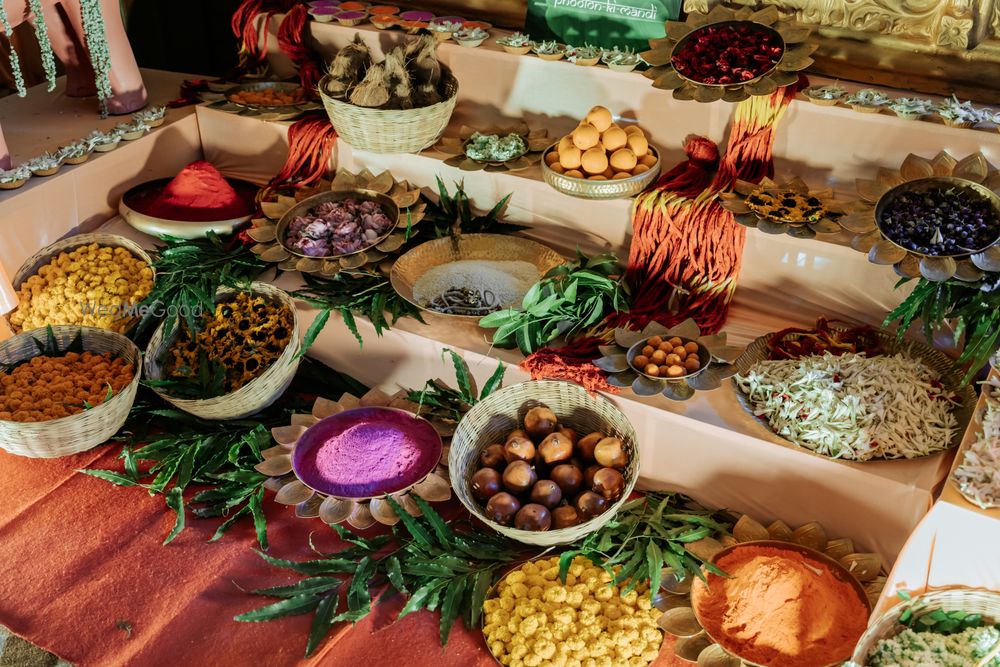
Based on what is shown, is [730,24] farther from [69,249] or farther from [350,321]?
[69,249]

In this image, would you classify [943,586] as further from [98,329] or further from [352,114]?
[98,329]

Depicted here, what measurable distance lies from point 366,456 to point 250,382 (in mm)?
483

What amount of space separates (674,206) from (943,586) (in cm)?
128

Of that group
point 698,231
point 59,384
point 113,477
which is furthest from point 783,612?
point 59,384

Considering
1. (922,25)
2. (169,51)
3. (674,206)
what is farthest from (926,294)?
(169,51)

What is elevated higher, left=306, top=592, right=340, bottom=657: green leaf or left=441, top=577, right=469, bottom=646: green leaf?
left=441, top=577, right=469, bottom=646: green leaf

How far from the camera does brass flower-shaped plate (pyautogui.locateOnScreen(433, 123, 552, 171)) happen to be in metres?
2.97

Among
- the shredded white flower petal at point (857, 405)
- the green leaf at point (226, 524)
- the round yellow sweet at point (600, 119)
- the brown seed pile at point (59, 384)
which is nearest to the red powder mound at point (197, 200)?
the brown seed pile at point (59, 384)

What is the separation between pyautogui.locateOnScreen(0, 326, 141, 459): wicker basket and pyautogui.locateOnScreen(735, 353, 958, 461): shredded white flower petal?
6.26ft

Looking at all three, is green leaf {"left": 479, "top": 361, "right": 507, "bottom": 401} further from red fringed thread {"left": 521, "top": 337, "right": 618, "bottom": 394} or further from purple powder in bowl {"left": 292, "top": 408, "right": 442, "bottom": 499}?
purple powder in bowl {"left": 292, "top": 408, "right": 442, "bottom": 499}

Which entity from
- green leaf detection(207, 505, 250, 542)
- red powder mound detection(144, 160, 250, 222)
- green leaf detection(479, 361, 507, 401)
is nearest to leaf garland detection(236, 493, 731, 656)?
green leaf detection(207, 505, 250, 542)

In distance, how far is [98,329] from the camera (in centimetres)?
289

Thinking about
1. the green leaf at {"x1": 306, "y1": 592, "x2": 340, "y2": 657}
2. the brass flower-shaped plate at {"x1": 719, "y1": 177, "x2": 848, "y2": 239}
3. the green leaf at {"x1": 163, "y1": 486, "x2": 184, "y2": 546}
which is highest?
the brass flower-shaped plate at {"x1": 719, "y1": 177, "x2": 848, "y2": 239}

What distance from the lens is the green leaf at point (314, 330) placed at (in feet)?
9.17
